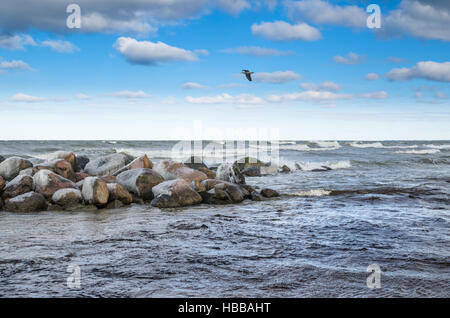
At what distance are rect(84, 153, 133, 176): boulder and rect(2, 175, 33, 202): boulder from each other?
319 centimetres

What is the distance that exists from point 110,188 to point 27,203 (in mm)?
1857

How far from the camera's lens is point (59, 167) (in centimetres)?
1091

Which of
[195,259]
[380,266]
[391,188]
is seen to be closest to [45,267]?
[195,259]

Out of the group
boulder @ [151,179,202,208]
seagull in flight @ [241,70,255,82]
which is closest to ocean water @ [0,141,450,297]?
boulder @ [151,179,202,208]

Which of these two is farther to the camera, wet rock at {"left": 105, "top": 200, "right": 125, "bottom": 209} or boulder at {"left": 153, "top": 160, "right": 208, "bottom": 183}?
boulder at {"left": 153, "top": 160, "right": 208, "bottom": 183}

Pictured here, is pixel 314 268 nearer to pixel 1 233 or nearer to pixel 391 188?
pixel 1 233

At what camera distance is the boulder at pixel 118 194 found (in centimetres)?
936

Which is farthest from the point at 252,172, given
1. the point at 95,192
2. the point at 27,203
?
the point at 27,203

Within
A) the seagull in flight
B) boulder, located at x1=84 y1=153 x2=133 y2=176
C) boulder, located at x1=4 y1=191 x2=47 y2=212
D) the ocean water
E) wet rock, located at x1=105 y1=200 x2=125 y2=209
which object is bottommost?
the ocean water

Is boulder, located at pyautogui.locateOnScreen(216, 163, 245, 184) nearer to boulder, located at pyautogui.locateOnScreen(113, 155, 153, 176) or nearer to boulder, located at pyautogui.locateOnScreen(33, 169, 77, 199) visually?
boulder, located at pyautogui.locateOnScreen(113, 155, 153, 176)

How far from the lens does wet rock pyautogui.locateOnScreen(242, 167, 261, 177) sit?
17700 mm

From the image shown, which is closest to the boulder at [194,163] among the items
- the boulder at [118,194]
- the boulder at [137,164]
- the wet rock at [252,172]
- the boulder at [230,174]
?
the boulder at [230,174]
